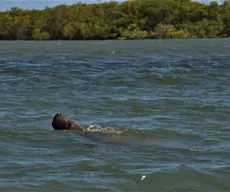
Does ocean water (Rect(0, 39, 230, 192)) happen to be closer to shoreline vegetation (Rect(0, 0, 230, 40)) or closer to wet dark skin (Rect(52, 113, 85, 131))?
wet dark skin (Rect(52, 113, 85, 131))

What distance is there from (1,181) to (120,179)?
1.40m

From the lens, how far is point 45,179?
7137 mm

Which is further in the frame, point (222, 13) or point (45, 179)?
point (222, 13)

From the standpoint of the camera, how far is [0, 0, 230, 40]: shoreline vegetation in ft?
300

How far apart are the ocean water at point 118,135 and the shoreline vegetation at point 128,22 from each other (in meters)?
72.3

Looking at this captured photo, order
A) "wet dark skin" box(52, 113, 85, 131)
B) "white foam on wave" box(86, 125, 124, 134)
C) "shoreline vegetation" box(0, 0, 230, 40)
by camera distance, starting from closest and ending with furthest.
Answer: "white foam on wave" box(86, 125, 124, 134), "wet dark skin" box(52, 113, 85, 131), "shoreline vegetation" box(0, 0, 230, 40)

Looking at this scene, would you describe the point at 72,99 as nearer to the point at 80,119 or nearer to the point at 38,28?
the point at 80,119

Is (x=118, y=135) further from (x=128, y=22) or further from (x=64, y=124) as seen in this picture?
(x=128, y=22)

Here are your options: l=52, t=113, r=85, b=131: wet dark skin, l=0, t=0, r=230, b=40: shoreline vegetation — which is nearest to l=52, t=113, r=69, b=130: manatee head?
l=52, t=113, r=85, b=131: wet dark skin

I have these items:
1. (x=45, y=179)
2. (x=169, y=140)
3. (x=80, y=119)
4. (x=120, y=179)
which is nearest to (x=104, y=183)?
(x=120, y=179)

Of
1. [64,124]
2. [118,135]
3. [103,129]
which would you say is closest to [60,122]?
[64,124]

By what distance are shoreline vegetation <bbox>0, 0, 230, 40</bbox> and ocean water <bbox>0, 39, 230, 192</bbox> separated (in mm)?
72341

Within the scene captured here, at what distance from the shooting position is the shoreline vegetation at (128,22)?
91562 millimetres

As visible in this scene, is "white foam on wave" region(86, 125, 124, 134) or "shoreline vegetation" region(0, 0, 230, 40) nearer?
"white foam on wave" region(86, 125, 124, 134)
